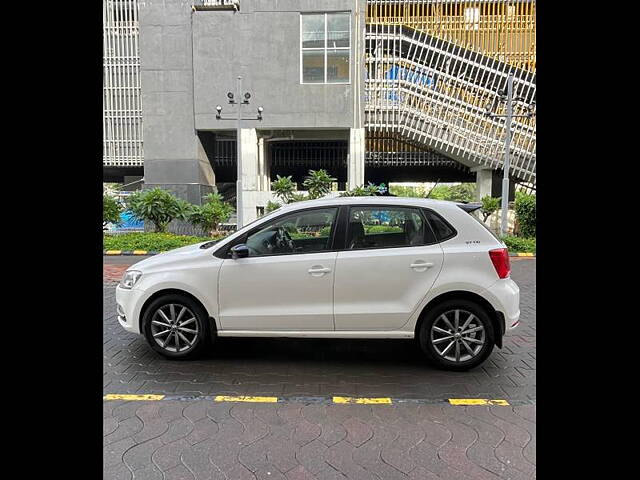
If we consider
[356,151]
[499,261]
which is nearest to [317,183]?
[356,151]

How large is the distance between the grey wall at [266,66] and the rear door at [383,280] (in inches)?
735

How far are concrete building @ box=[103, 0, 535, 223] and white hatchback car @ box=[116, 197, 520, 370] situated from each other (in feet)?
57.1

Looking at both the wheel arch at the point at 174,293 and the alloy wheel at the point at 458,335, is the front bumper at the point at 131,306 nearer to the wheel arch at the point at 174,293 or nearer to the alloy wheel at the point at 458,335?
the wheel arch at the point at 174,293

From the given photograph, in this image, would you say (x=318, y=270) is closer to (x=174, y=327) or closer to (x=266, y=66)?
(x=174, y=327)

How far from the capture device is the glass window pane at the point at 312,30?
21.7 m

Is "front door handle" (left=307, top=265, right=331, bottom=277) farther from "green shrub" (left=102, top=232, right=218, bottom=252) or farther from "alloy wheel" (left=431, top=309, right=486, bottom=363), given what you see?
"green shrub" (left=102, top=232, right=218, bottom=252)

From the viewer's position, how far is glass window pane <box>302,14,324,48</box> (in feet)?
71.3

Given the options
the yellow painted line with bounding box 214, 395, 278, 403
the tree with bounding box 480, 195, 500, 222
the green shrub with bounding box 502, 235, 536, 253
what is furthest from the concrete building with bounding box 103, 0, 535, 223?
the yellow painted line with bounding box 214, 395, 278, 403

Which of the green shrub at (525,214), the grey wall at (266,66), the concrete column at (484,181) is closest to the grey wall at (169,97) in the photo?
the grey wall at (266,66)

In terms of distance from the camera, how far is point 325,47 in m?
21.8
